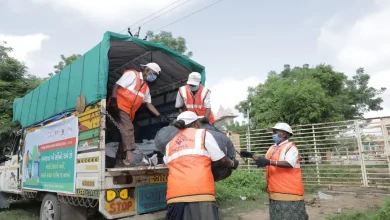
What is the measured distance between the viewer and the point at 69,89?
4.19 m

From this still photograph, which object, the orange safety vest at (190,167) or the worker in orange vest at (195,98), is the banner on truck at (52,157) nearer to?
the worker in orange vest at (195,98)

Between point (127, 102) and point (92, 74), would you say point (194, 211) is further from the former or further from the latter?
point (92, 74)

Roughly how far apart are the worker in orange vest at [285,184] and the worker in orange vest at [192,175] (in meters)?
1.04

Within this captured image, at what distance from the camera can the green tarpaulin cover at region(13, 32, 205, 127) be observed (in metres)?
3.58

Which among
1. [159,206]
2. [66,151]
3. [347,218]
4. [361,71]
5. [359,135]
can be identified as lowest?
[347,218]

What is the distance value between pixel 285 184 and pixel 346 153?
656 centimetres

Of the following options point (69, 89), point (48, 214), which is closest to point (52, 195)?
point (48, 214)

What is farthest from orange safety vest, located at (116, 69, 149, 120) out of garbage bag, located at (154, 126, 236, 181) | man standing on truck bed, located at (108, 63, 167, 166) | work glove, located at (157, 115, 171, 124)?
work glove, located at (157, 115, 171, 124)

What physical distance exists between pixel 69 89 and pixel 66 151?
868mm

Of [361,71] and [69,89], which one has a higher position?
[361,71]

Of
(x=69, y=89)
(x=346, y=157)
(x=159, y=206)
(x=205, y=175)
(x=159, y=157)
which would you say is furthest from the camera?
(x=346, y=157)

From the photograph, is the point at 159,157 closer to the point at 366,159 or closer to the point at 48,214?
the point at 48,214

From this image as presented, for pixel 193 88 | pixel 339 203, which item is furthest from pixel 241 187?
pixel 193 88

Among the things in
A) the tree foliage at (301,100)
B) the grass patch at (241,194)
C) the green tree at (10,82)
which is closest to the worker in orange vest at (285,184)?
the grass patch at (241,194)
